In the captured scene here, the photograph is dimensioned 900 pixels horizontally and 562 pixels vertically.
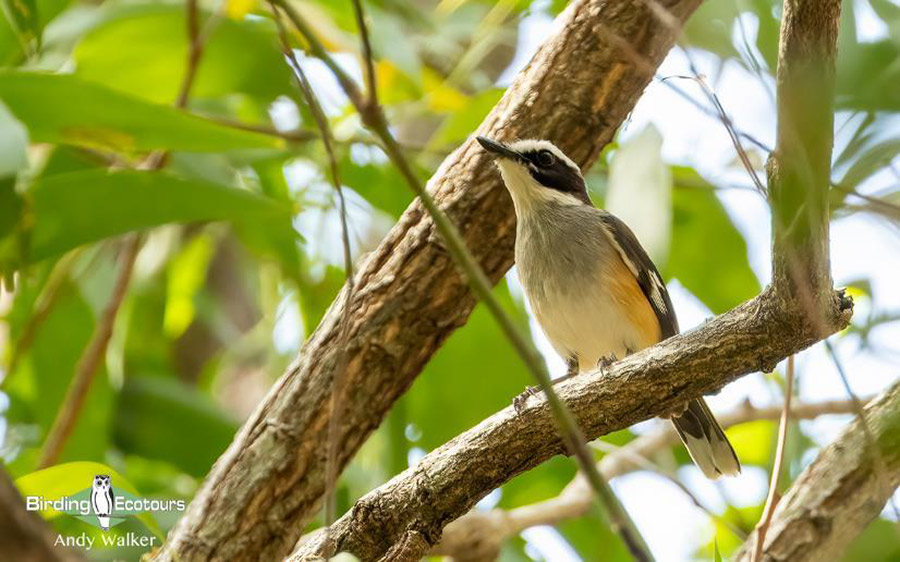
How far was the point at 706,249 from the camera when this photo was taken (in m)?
5.07

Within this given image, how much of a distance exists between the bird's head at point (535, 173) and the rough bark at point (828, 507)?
4.37 ft

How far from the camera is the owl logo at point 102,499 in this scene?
3.22 m

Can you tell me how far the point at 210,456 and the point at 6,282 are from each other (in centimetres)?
186

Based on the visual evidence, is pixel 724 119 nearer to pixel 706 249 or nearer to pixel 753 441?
pixel 706 249

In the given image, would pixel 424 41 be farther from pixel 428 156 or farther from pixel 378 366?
pixel 378 366

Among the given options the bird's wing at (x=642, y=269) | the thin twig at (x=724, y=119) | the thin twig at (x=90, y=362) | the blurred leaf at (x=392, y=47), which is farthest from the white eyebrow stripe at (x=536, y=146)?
the thin twig at (x=90, y=362)

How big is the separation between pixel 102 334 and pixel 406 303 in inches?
70.2

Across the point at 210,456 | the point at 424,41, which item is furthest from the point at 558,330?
the point at 210,456

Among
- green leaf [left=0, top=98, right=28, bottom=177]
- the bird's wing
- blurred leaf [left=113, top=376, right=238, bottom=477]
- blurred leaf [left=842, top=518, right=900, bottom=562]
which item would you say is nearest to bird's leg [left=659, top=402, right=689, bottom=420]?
blurred leaf [left=842, top=518, right=900, bottom=562]

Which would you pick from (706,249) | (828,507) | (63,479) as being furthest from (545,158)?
(63,479)

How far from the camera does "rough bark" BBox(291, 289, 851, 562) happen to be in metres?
2.56

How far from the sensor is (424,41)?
5324 millimetres

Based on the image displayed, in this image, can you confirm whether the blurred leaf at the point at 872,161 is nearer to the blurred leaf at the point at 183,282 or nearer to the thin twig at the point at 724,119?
the thin twig at the point at 724,119

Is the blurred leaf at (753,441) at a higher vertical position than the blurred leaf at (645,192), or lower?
lower
